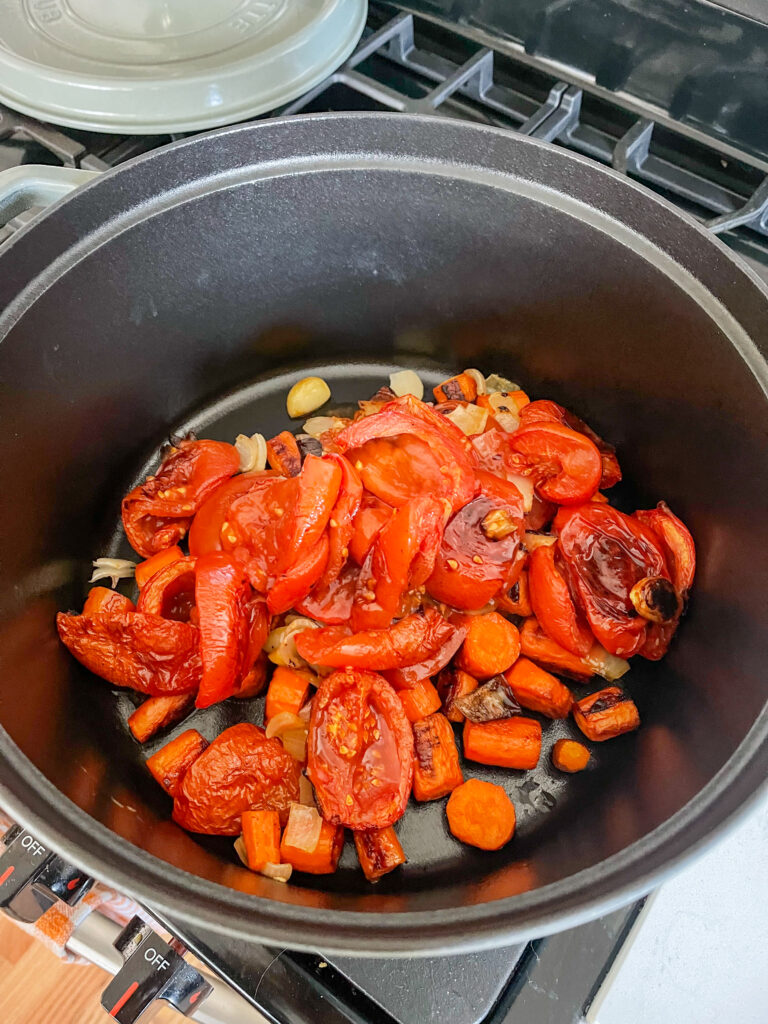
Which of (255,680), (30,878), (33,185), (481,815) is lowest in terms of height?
(30,878)

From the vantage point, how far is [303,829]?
124 cm

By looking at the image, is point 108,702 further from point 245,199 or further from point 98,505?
point 245,199

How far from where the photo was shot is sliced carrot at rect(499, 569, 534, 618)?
1.49m

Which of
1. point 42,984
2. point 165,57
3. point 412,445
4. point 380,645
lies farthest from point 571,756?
point 165,57

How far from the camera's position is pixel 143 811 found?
4.11 feet

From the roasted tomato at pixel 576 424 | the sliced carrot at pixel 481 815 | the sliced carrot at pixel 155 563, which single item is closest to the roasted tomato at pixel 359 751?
the sliced carrot at pixel 481 815

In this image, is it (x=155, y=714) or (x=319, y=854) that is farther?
(x=155, y=714)

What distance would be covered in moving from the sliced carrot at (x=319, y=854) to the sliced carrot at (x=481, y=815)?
0.72 ft

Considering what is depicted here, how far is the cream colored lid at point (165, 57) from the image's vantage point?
1.67 m

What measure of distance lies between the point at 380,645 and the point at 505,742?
0.30 m

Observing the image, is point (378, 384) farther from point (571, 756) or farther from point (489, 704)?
point (571, 756)

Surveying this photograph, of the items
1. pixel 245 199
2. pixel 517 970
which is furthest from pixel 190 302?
pixel 517 970

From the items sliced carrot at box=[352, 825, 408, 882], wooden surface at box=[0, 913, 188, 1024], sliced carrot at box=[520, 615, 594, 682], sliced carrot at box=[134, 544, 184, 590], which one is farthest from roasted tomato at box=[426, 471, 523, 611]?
wooden surface at box=[0, 913, 188, 1024]

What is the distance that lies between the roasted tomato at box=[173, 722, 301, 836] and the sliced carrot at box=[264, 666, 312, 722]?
2.5 inches
